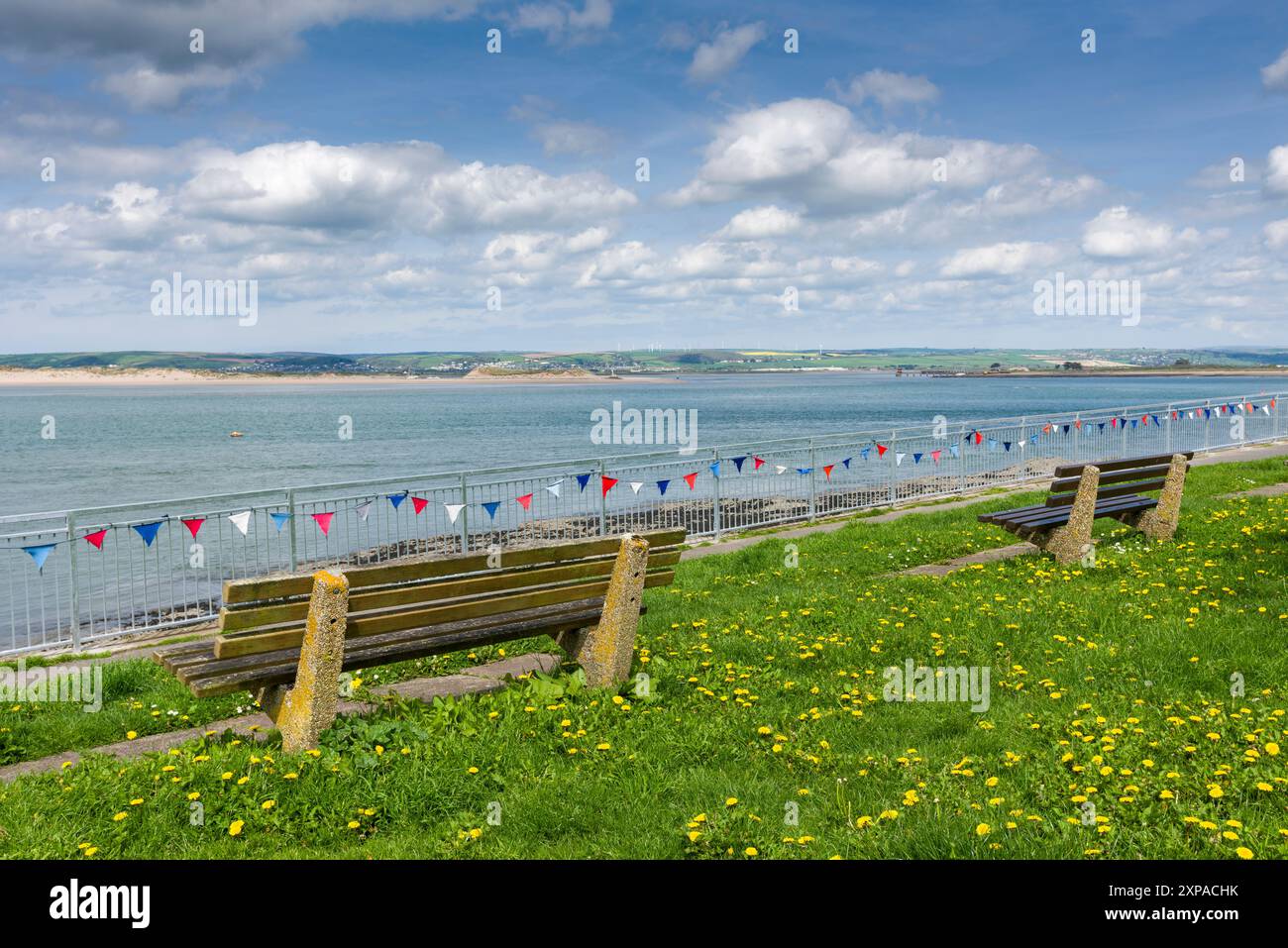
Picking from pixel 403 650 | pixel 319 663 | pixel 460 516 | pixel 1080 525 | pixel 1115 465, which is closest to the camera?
pixel 319 663

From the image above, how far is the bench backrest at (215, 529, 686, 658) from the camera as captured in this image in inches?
209

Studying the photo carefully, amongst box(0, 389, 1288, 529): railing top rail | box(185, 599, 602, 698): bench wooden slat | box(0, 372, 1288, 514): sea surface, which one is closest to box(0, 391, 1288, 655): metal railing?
box(0, 389, 1288, 529): railing top rail

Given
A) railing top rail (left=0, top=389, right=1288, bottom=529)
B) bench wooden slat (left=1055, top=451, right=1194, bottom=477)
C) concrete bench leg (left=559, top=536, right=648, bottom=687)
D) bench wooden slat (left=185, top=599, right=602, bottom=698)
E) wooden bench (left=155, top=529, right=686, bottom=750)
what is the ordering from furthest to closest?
railing top rail (left=0, top=389, right=1288, bottom=529), bench wooden slat (left=1055, top=451, right=1194, bottom=477), concrete bench leg (left=559, top=536, right=648, bottom=687), wooden bench (left=155, top=529, right=686, bottom=750), bench wooden slat (left=185, top=599, right=602, bottom=698)

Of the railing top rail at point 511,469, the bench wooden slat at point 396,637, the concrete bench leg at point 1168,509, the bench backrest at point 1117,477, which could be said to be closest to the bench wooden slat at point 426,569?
the bench wooden slat at point 396,637

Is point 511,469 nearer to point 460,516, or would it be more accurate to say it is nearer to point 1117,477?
point 460,516

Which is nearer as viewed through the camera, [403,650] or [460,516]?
[403,650]

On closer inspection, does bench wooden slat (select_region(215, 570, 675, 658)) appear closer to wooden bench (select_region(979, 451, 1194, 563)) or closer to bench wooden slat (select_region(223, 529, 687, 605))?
bench wooden slat (select_region(223, 529, 687, 605))

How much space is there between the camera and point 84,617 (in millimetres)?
17188

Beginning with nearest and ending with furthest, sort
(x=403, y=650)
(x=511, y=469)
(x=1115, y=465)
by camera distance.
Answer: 1. (x=403, y=650)
2. (x=1115, y=465)
3. (x=511, y=469)

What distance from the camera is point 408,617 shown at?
582cm

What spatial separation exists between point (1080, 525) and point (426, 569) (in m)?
6.81

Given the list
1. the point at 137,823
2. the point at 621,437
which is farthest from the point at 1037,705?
the point at 621,437

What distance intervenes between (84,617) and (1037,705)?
1610cm

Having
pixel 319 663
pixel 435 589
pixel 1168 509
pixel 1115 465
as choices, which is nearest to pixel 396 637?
pixel 435 589
